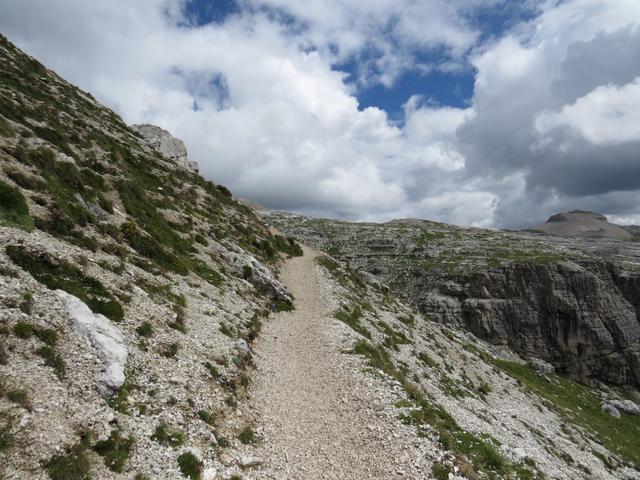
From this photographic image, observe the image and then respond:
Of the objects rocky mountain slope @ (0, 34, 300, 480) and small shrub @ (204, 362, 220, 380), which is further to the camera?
small shrub @ (204, 362, 220, 380)

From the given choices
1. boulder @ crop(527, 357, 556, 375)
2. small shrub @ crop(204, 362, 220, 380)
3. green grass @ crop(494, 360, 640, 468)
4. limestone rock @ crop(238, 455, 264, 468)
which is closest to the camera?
limestone rock @ crop(238, 455, 264, 468)

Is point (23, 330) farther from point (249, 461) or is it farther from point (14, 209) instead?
point (14, 209)

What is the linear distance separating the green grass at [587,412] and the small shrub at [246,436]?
45.9 m

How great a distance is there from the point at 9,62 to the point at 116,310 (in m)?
58.8

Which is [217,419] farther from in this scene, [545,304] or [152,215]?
[545,304]

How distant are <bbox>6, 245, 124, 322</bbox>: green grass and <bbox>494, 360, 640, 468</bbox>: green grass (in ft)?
175

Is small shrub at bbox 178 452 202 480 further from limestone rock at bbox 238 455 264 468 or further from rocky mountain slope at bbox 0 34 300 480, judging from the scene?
limestone rock at bbox 238 455 264 468

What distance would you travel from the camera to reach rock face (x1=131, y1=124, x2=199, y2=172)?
9534cm

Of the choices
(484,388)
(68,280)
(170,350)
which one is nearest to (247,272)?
(170,350)

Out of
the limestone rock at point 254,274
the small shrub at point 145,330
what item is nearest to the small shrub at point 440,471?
the small shrub at point 145,330

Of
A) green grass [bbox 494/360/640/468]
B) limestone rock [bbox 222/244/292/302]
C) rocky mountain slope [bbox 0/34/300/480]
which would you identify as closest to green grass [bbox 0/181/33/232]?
rocky mountain slope [bbox 0/34/300/480]

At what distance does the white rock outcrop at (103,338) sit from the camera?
1512 cm

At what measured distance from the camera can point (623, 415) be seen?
62844 mm

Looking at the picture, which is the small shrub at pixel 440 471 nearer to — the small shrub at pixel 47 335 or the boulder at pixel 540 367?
the small shrub at pixel 47 335
